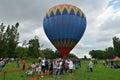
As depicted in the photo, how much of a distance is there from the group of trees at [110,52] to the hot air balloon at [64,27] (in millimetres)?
100554

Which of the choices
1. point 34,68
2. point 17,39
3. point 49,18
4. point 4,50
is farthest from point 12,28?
point 34,68

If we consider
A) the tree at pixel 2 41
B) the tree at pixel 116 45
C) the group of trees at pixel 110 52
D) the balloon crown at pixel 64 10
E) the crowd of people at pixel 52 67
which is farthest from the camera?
the group of trees at pixel 110 52

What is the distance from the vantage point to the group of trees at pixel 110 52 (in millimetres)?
135000

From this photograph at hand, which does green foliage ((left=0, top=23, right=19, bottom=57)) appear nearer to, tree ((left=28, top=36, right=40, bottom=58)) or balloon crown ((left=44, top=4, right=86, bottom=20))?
tree ((left=28, top=36, right=40, bottom=58))

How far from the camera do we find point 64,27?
35500 millimetres

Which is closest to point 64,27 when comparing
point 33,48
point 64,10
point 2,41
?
point 64,10

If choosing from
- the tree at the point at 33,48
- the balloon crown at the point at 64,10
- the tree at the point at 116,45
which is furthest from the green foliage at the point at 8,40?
the tree at the point at 116,45

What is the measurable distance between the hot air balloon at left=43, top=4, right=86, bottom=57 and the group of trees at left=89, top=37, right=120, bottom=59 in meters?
101

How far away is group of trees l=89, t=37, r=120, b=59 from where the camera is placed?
135 meters

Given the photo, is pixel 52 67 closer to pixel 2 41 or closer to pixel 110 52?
pixel 2 41

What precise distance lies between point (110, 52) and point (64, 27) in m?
130

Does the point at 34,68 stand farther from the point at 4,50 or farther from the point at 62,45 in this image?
the point at 4,50

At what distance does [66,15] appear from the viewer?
117 ft

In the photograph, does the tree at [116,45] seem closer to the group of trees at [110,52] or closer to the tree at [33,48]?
the group of trees at [110,52]
